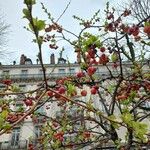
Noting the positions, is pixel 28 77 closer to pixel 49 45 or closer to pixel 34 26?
pixel 49 45

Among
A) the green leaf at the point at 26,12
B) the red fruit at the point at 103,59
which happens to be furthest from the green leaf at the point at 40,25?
the red fruit at the point at 103,59

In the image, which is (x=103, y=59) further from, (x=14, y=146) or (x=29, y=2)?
(x=14, y=146)

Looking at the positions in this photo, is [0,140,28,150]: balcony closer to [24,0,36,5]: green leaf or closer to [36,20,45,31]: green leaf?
[36,20,45,31]: green leaf

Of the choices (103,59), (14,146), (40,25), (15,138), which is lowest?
(40,25)

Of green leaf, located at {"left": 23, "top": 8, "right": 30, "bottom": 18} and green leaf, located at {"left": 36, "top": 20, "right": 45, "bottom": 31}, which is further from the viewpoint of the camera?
green leaf, located at {"left": 36, "top": 20, "right": 45, "bottom": 31}

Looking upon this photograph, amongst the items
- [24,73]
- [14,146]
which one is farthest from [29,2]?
[24,73]

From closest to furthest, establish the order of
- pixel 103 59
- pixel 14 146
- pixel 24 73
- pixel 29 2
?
pixel 29 2
pixel 103 59
pixel 14 146
pixel 24 73

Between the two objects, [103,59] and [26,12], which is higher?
[103,59]

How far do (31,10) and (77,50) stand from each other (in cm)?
402

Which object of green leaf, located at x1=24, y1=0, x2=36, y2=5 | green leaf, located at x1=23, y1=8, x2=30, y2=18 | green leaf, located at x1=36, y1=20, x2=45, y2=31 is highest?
green leaf, located at x1=24, y1=0, x2=36, y2=5

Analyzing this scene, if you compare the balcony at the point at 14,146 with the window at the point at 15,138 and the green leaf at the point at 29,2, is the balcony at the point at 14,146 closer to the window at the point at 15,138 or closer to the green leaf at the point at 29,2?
the window at the point at 15,138

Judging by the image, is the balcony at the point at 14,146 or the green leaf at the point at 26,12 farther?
the balcony at the point at 14,146

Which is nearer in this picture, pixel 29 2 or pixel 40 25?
pixel 29 2

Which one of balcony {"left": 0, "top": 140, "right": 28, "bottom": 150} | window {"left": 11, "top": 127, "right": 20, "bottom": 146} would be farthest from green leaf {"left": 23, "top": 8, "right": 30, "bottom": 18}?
window {"left": 11, "top": 127, "right": 20, "bottom": 146}
